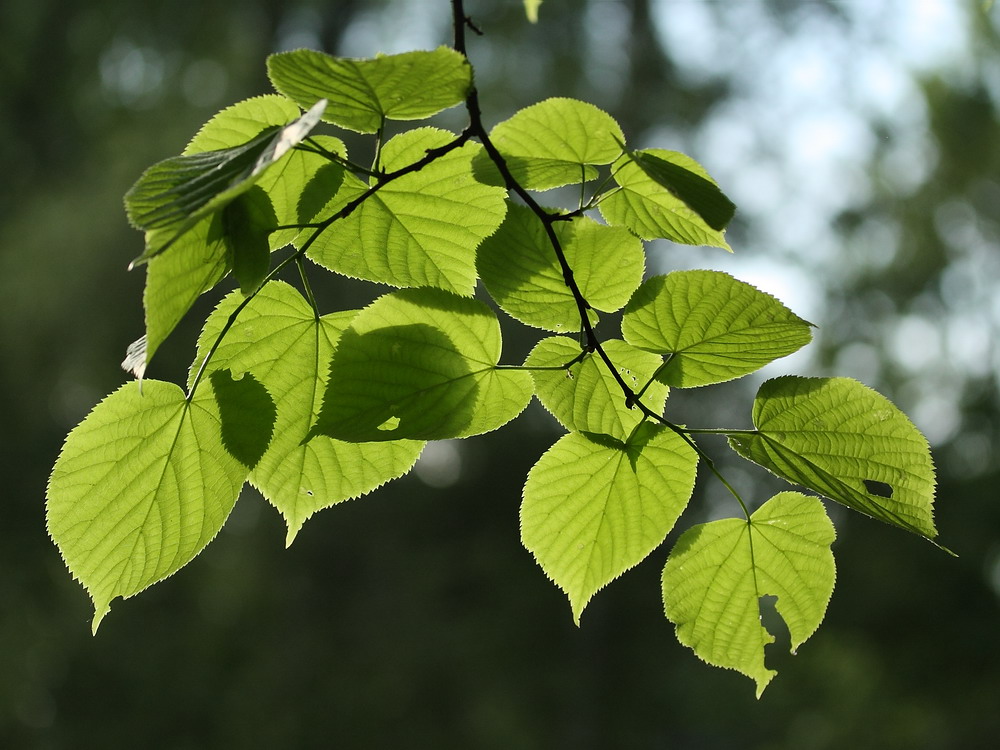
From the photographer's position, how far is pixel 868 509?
1.60 feet

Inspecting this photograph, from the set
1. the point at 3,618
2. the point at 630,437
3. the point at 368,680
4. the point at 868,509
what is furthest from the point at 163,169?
the point at 368,680

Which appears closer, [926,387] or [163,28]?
[926,387]

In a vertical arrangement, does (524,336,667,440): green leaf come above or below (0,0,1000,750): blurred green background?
above

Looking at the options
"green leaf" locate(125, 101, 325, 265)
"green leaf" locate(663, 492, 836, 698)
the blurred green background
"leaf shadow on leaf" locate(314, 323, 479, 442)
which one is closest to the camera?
"green leaf" locate(125, 101, 325, 265)

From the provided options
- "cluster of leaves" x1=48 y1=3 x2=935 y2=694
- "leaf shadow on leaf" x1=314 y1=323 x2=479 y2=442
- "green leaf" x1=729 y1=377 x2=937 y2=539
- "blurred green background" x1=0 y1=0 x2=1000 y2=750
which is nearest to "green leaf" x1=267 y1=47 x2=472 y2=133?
"cluster of leaves" x1=48 y1=3 x2=935 y2=694

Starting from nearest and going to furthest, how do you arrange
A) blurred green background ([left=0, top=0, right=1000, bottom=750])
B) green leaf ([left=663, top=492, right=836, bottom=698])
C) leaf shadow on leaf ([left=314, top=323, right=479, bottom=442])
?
leaf shadow on leaf ([left=314, top=323, right=479, bottom=442])
green leaf ([left=663, top=492, right=836, bottom=698])
blurred green background ([left=0, top=0, right=1000, bottom=750])

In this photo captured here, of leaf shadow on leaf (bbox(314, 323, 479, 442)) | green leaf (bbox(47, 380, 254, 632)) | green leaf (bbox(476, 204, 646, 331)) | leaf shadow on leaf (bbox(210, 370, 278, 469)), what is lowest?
green leaf (bbox(47, 380, 254, 632))

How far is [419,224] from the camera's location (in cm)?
55

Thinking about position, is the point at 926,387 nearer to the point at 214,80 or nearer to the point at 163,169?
the point at 214,80

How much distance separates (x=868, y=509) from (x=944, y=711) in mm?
8338

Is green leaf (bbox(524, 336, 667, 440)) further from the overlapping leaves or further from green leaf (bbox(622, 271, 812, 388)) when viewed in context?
the overlapping leaves

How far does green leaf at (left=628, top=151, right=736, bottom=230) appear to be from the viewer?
417mm

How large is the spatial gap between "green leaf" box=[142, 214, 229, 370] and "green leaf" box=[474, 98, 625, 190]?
6.3 inches

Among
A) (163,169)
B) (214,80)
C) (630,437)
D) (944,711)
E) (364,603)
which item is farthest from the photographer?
(214,80)
